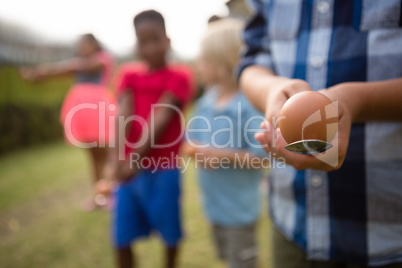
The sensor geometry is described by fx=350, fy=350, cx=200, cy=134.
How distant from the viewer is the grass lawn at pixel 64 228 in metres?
3.18

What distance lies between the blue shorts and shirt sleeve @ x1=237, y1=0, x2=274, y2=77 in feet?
4.62

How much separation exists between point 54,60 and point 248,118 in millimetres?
11748

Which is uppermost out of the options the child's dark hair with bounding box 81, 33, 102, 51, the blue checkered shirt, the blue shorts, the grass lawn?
the child's dark hair with bounding box 81, 33, 102, 51

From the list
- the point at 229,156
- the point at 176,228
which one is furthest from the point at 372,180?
the point at 176,228

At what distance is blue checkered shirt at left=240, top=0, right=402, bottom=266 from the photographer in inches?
34.8

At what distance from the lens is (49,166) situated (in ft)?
22.5

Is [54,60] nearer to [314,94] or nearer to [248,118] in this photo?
[248,118]

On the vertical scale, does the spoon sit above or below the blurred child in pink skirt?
below

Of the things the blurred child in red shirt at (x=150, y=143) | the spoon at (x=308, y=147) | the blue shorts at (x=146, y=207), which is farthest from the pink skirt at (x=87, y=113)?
the spoon at (x=308, y=147)

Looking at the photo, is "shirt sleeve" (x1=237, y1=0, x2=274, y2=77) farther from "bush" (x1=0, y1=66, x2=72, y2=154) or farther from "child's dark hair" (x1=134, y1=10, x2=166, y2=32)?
"bush" (x1=0, y1=66, x2=72, y2=154)

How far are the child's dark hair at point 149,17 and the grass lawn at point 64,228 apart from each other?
2024 mm

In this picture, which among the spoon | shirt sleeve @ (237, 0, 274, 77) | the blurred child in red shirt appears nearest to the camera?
the spoon

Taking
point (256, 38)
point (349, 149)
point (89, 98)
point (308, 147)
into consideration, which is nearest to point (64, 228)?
point (89, 98)

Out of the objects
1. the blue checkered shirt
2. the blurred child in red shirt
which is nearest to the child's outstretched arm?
the blurred child in red shirt
